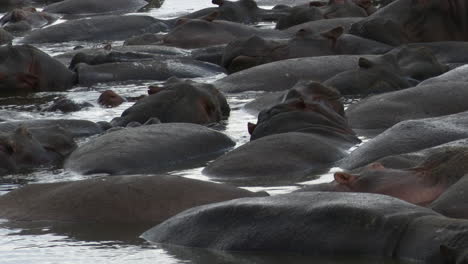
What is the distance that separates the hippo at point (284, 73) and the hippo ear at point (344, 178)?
16.7 ft

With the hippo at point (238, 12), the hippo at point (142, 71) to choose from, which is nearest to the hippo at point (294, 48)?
the hippo at point (142, 71)

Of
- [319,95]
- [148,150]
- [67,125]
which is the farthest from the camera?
[67,125]

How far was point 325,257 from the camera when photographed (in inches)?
184

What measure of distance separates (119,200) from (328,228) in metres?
1.58

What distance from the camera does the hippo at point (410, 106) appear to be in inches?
332

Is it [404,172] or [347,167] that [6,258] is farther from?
[347,167]

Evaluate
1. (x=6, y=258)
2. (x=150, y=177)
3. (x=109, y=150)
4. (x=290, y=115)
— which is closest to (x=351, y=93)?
(x=290, y=115)

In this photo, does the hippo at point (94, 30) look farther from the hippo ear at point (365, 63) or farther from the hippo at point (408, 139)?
the hippo at point (408, 139)

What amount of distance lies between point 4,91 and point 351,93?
3.35 meters

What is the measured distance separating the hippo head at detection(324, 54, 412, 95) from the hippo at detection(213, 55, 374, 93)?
0.49 meters

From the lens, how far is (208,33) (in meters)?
13.9

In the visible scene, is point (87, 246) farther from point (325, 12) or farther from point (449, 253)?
point (325, 12)

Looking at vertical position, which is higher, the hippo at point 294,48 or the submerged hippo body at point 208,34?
the hippo at point 294,48

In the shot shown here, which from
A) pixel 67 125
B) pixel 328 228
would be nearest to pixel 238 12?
pixel 67 125
